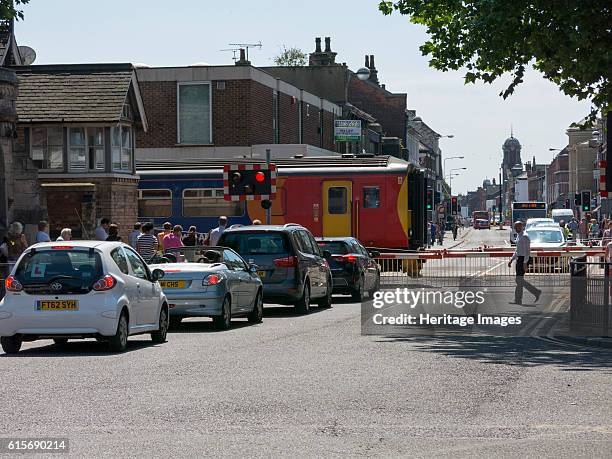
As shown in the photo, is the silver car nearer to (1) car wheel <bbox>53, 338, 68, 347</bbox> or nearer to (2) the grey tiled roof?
(1) car wheel <bbox>53, 338, 68, 347</bbox>

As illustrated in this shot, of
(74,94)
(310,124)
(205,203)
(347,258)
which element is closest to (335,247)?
(347,258)

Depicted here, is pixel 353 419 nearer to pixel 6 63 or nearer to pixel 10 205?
pixel 10 205

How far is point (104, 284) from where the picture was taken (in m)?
17.7

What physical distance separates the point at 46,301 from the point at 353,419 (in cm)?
773

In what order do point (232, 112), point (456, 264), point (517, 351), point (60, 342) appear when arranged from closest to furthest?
point (517, 351) < point (60, 342) < point (456, 264) < point (232, 112)

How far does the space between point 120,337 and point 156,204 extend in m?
26.3

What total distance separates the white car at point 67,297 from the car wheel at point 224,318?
160 inches

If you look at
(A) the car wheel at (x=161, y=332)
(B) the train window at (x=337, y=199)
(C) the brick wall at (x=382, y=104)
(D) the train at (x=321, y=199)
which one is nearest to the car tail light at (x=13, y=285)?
(A) the car wheel at (x=161, y=332)

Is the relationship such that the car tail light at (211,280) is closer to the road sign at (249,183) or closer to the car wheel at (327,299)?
the car wheel at (327,299)

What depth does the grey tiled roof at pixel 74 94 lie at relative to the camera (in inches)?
1649

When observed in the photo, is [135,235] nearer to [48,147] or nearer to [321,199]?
[321,199]

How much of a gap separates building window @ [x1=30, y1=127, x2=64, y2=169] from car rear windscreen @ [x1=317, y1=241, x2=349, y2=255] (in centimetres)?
1393

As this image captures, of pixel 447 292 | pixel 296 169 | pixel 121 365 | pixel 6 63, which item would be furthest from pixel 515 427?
pixel 6 63

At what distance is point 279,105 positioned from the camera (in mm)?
66375
